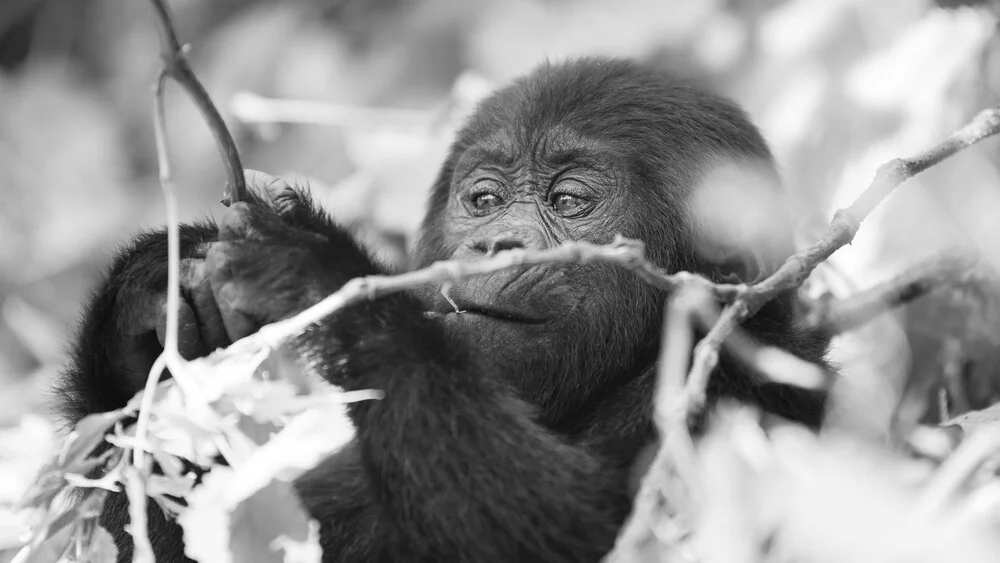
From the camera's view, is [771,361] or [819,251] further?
[771,361]

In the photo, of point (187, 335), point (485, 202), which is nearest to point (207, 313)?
point (187, 335)

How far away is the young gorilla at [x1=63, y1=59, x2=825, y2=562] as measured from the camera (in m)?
2.31

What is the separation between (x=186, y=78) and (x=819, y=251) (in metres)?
1.32

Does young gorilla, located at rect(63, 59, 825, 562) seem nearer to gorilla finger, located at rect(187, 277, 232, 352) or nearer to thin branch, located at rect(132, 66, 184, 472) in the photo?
gorilla finger, located at rect(187, 277, 232, 352)

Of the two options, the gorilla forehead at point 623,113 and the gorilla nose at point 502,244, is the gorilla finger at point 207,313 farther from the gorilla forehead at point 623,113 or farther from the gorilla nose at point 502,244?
the gorilla forehead at point 623,113

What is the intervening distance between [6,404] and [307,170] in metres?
2.31

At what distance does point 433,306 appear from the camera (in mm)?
3102

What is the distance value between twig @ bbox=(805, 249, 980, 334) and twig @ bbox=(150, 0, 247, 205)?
2.06 m

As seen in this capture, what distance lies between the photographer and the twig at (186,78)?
6.43 feet

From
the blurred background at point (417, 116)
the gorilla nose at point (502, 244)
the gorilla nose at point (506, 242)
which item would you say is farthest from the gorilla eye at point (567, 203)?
the blurred background at point (417, 116)

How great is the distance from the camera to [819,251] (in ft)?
7.44

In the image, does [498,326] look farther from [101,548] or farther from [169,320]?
[101,548]

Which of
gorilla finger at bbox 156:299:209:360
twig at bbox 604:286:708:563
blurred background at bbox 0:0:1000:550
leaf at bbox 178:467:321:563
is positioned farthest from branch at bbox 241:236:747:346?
blurred background at bbox 0:0:1000:550

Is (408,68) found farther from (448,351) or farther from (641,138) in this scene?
(448,351)
